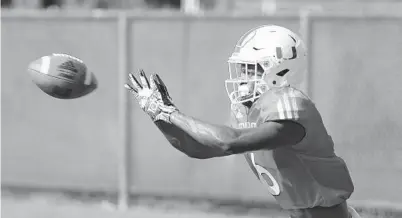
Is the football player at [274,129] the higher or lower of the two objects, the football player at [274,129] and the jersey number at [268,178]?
the higher

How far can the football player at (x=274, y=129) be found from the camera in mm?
3357

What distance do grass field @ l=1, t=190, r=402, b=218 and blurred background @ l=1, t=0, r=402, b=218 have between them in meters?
0.01

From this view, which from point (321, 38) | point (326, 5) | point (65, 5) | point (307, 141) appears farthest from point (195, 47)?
point (65, 5)

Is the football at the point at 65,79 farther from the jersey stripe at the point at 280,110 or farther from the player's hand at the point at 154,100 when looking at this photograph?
the jersey stripe at the point at 280,110

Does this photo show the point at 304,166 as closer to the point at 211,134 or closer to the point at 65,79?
the point at 211,134

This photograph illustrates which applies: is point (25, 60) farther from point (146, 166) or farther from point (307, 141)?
point (307, 141)

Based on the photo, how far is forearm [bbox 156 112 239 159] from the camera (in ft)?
10.9

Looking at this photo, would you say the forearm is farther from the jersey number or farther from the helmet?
the jersey number

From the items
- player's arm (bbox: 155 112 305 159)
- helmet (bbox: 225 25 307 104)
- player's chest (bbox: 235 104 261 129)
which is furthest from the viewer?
helmet (bbox: 225 25 307 104)

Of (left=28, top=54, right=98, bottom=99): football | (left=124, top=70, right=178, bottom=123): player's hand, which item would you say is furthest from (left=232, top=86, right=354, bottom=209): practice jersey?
(left=28, top=54, right=98, bottom=99): football

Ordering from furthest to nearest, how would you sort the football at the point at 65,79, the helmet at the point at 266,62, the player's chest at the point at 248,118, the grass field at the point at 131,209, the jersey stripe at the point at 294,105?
the grass field at the point at 131,209, the football at the point at 65,79, the helmet at the point at 266,62, the player's chest at the point at 248,118, the jersey stripe at the point at 294,105

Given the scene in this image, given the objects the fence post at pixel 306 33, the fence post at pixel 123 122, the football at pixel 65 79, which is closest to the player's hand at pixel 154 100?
the football at pixel 65 79

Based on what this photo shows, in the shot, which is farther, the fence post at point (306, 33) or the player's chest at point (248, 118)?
the fence post at point (306, 33)

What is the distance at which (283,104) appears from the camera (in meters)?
3.44
